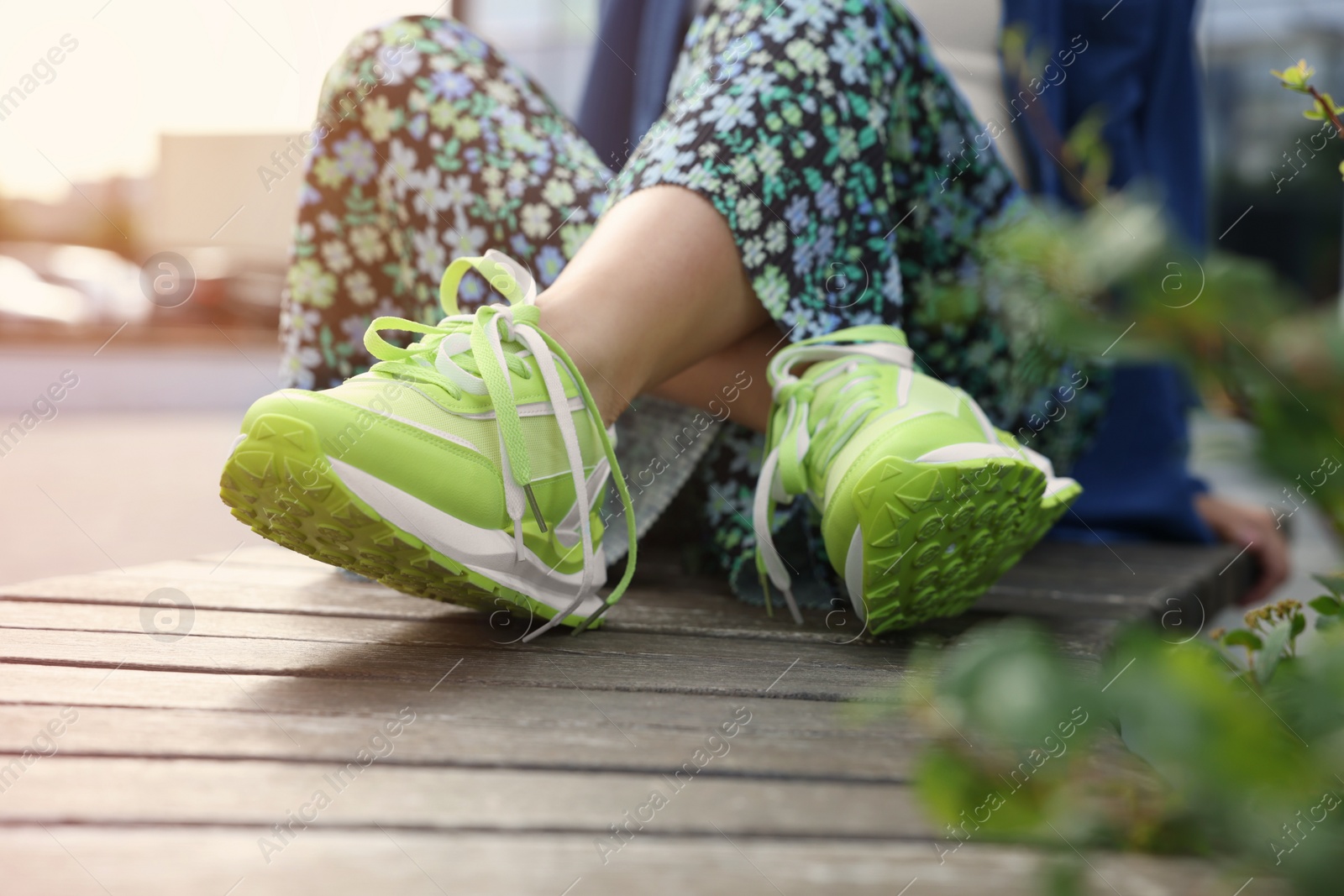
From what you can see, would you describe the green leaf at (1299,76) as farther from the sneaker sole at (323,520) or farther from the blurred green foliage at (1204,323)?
the sneaker sole at (323,520)

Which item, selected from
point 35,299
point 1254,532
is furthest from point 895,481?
point 35,299

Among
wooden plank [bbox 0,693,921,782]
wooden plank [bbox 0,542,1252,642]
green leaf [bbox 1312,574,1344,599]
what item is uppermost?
green leaf [bbox 1312,574,1344,599]

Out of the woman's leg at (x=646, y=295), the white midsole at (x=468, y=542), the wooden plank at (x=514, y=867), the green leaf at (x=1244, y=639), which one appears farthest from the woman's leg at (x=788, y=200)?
the wooden plank at (x=514, y=867)

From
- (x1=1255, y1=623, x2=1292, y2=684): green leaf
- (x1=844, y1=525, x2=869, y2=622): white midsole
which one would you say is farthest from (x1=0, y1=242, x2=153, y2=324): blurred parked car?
(x1=1255, y1=623, x2=1292, y2=684): green leaf

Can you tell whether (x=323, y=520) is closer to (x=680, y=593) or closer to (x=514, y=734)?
(x=514, y=734)

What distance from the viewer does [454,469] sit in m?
0.66

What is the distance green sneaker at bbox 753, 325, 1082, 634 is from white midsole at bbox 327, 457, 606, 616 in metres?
0.16

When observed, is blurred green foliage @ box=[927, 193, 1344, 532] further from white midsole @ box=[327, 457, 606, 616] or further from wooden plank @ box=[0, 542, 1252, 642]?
wooden plank @ box=[0, 542, 1252, 642]

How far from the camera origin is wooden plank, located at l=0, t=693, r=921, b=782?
50 cm

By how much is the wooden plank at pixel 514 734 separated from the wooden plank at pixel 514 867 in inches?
2.9

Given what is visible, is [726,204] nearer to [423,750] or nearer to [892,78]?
[892,78]

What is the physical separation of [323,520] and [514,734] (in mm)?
186

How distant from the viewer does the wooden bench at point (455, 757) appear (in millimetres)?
396

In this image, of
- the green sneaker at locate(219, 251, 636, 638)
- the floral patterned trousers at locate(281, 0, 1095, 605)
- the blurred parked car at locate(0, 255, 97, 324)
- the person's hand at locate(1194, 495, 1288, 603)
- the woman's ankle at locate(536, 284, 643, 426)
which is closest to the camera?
the green sneaker at locate(219, 251, 636, 638)
